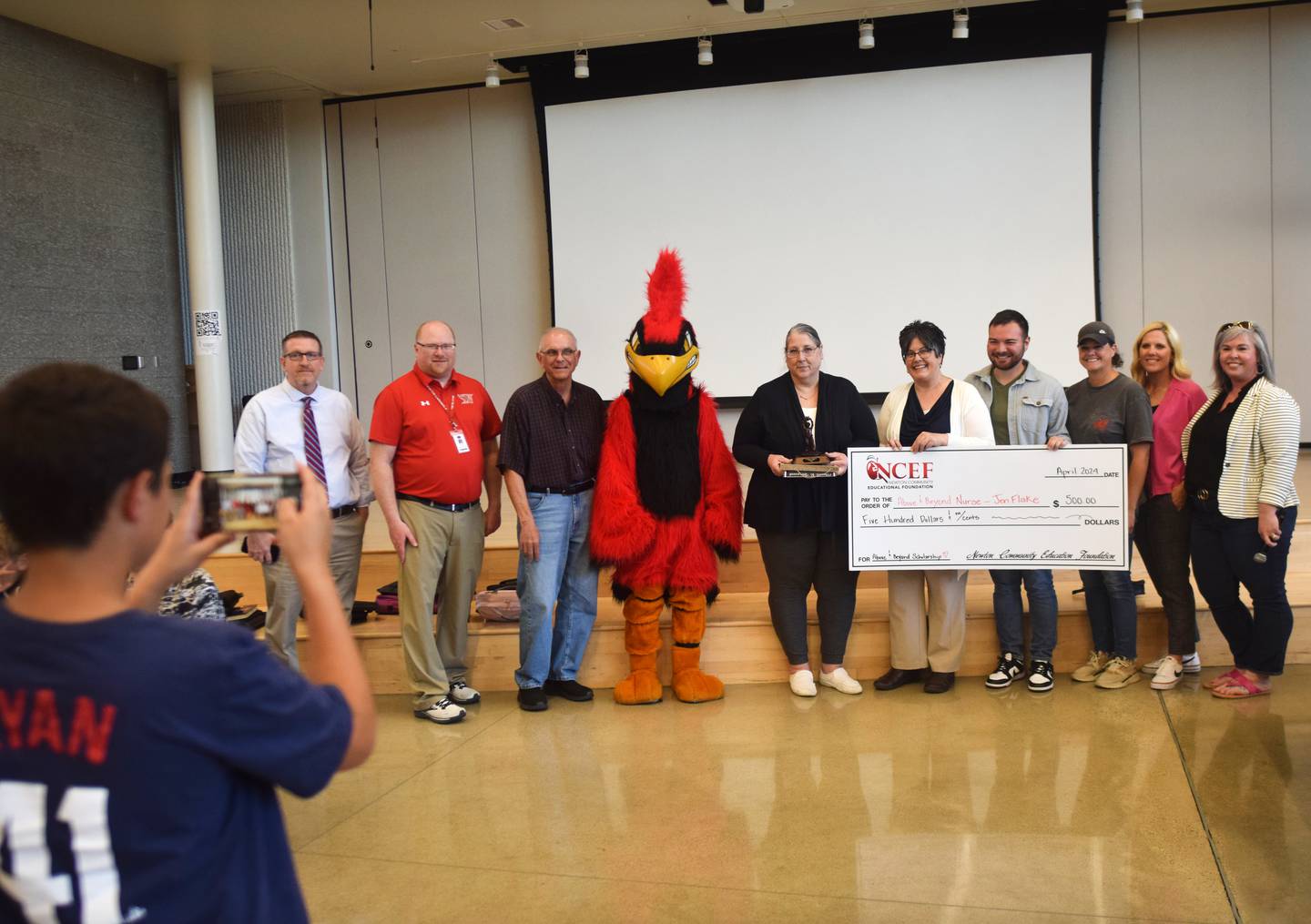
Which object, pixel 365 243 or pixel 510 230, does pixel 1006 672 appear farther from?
pixel 365 243

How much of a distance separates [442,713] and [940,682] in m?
2.07

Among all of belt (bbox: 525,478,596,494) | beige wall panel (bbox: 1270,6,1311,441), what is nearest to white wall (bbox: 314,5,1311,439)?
beige wall panel (bbox: 1270,6,1311,441)

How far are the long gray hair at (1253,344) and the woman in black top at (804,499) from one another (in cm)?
134

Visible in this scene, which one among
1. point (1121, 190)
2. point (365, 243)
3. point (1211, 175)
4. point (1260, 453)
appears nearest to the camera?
point (1260, 453)

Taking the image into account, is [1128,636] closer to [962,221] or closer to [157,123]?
[962,221]

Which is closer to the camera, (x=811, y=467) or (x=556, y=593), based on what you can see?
(x=811, y=467)

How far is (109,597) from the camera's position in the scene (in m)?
1.15

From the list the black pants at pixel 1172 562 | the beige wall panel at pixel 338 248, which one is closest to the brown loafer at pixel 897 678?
the black pants at pixel 1172 562

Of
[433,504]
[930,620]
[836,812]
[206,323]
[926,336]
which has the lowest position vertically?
[836,812]

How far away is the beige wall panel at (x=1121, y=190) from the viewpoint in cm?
804

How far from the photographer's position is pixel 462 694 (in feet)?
15.3

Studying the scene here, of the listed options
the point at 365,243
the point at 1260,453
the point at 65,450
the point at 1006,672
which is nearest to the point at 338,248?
the point at 365,243

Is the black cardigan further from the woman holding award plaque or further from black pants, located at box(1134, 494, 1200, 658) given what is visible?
black pants, located at box(1134, 494, 1200, 658)

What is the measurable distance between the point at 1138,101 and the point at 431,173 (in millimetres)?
5644
